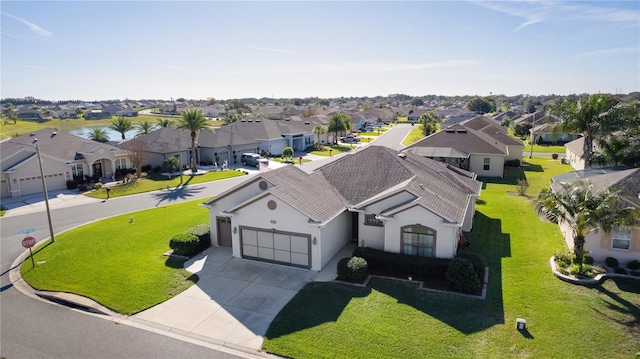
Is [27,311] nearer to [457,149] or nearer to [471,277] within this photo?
[471,277]

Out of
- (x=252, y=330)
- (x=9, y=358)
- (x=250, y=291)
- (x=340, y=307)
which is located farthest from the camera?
(x=250, y=291)

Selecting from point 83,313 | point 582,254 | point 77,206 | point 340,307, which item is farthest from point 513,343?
point 77,206

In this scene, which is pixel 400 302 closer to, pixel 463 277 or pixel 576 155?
pixel 463 277

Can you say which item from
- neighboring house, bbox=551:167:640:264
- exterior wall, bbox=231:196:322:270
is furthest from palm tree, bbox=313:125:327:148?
neighboring house, bbox=551:167:640:264

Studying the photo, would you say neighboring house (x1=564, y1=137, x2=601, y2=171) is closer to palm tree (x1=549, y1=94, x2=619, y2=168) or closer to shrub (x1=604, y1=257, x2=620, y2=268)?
palm tree (x1=549, y1=94, x2=619, y2=168)

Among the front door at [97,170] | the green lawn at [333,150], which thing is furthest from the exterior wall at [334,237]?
the green lawn at [333,150]
